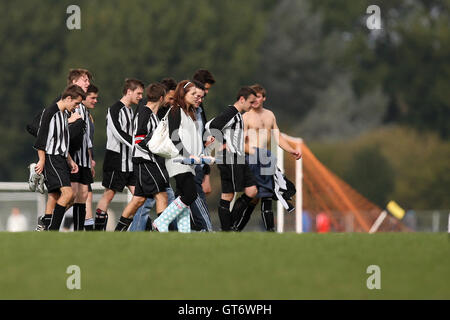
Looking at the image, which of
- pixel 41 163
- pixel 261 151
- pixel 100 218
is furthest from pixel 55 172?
pixel 261 151

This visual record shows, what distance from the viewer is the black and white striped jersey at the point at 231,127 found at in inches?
563

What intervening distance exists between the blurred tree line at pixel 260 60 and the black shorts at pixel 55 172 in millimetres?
43451

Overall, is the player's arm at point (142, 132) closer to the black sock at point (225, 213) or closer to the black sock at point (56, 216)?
the black sock at point (56, 216)

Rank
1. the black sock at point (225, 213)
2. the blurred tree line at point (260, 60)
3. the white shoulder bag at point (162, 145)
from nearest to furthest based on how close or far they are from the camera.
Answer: the white shoulder bag at point (162, 145) → the black sock at point (225, 213) → the blurred tree line at point (260, 60)

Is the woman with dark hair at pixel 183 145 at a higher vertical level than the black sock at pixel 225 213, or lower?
higher

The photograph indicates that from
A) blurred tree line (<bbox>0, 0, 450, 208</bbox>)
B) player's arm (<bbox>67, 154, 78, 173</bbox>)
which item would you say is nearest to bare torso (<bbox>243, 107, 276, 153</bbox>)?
player's arm (<bbox>67, 154, 78, 173</bbox>)

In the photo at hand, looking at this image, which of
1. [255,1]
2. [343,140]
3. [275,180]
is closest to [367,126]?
[343,140]

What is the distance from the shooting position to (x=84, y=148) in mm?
14305

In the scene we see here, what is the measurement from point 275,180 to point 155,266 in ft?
18.4

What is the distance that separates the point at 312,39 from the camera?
7012cm

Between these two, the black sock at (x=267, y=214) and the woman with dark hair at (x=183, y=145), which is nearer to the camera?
the woman with dark hair at (x=183, y=145)

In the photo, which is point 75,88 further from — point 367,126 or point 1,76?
point 367,126

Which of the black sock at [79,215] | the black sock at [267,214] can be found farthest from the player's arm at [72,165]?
the black sock at [267,214]

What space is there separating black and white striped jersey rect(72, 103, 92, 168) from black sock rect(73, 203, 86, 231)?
1.59 ft
